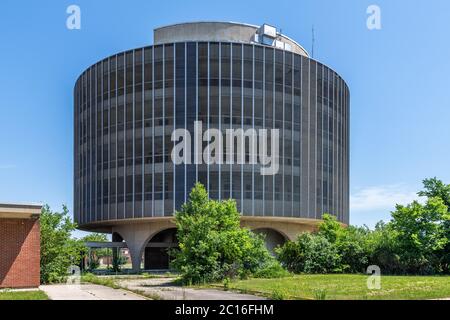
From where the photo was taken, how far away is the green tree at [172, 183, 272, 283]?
3300cm

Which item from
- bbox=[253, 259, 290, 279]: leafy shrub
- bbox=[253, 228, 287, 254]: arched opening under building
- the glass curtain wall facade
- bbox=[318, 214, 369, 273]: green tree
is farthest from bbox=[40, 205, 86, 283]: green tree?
bbox=[253, 228, 287, 254]: arched opening under building

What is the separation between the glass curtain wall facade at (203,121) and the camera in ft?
172

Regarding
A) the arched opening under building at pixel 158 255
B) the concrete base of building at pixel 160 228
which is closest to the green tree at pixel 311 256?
the concrete base of building at pixel 160 228

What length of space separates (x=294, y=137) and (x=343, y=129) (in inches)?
445

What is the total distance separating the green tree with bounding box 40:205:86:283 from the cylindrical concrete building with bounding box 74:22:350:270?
17.5 metres

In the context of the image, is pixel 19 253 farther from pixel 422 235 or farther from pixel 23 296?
pixel 422 235

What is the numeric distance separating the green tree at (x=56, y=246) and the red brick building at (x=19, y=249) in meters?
5.55

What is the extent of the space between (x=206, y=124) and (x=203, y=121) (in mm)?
461

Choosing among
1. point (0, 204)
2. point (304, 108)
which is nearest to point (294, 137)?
point (304, 108)

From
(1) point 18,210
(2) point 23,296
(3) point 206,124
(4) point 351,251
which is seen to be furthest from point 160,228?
(2) point 23,296

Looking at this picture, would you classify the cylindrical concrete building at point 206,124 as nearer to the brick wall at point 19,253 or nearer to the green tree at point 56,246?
the green tree at point 56,246

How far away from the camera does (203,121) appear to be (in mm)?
52250

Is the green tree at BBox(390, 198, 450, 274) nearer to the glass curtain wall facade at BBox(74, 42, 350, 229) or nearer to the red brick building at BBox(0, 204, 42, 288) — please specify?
the glass curtain wall facade at BBox(74, 42, 350, 229)

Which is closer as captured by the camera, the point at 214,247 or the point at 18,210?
the point at 18,210
